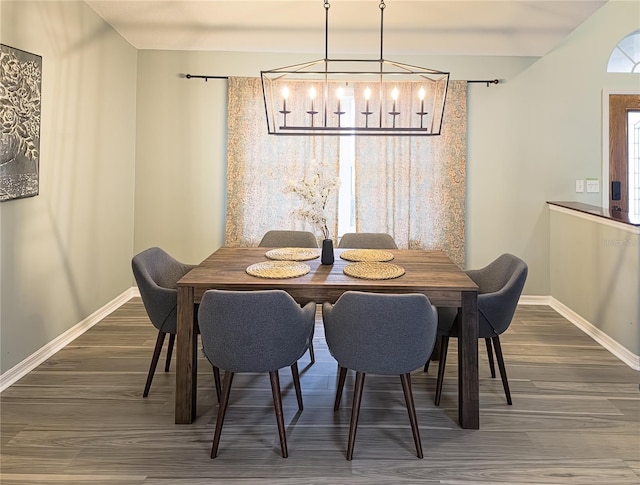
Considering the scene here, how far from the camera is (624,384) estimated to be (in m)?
3.06

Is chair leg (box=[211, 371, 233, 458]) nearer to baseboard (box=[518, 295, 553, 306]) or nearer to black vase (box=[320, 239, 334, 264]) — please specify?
black vase (box=[320, 239, 334, 264])

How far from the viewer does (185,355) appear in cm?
253

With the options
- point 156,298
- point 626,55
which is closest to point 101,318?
point 156,298

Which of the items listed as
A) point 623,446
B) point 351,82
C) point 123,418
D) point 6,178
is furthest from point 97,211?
point 623,446

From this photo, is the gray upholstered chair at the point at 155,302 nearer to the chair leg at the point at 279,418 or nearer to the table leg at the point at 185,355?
the table leg at the point at 185,355

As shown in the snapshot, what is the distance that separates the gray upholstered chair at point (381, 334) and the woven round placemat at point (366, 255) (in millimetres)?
986

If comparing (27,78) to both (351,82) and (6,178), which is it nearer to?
(6,178)

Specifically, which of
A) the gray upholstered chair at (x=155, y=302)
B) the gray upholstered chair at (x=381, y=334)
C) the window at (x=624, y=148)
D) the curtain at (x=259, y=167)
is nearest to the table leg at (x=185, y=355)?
the gray upholstered chair at (x=155, y=302)

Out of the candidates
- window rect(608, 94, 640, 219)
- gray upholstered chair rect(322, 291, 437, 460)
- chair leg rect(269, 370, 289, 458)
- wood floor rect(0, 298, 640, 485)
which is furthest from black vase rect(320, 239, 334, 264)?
window rect(608, 94, 640, 219)

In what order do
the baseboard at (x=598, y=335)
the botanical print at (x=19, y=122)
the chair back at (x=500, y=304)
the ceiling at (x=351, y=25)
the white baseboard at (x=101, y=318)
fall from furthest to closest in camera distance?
the ceiling at (x=351, y=25)
the baseboard at (x=598, y=335)
the white baseboard at (x=101, y=318)
the botanical print at (x=19, y=122)
the chair back at (x=500, y=304)

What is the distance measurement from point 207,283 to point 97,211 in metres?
2.12

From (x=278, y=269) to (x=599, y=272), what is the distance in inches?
100

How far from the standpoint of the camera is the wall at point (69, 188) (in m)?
3.02

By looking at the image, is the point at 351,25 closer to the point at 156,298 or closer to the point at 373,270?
the point at 373,270
